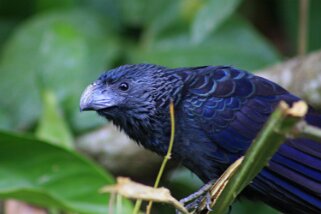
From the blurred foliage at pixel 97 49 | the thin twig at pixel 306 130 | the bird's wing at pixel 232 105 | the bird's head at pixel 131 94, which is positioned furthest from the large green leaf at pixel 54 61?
the thin twig at pixel 306 130

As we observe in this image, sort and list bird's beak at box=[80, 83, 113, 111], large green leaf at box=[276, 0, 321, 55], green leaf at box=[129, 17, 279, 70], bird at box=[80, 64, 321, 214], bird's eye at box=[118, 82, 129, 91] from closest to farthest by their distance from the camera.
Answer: bird at box=[80, 64, 321, 214], bird's beak at box=[80, 83, 113, 111], bird's eye at box=[118, 82, 129, 91], green leaf at box=[129, 17, 279, 70], large green leaf at box=[276, 0, 321, 55]

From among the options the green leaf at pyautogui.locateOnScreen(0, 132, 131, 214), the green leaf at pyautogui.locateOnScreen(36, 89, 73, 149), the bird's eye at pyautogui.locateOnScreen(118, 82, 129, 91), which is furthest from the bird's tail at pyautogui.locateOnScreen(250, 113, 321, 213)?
the green leaf at pyautogui.locateOnScreen(36, 89, 73, 149)

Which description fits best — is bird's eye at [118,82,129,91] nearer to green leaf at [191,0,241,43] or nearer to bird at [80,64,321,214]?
bird at [80,64,321,214]

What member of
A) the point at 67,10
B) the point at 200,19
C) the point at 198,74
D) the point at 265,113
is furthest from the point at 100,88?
the point at 67,10

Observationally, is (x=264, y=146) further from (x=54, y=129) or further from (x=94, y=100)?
(x=54, y=129)

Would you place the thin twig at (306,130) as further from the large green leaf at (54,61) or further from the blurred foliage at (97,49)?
the large green leaf at (54,61)

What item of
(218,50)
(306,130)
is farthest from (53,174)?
(306,130)
